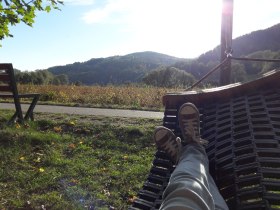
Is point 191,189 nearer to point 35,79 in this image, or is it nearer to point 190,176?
point 190,176

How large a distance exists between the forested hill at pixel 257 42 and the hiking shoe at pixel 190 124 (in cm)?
7888

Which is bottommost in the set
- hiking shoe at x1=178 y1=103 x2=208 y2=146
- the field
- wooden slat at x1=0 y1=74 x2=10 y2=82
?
the field

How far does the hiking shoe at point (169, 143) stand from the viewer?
2.78 meters

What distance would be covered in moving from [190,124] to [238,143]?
0.37m

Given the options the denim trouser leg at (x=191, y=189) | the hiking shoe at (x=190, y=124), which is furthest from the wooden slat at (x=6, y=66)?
the denim trouser leg at (x=191, y=189)

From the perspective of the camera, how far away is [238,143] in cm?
269

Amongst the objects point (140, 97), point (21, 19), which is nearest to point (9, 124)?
point (21, 19)

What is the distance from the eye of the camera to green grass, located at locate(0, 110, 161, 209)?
4375 mm

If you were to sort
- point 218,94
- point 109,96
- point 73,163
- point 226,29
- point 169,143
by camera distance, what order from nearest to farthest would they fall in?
point 169,143 < point 218,94 < point 73,163 < point 226,29 < point 109,96

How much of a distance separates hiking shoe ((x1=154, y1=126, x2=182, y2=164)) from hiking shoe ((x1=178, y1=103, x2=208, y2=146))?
77 millimetres

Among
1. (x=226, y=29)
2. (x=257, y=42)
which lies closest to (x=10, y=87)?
(x=226, y=29)

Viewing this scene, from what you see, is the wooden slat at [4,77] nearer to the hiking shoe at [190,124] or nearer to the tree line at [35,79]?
the hiking shoe at [190,124]

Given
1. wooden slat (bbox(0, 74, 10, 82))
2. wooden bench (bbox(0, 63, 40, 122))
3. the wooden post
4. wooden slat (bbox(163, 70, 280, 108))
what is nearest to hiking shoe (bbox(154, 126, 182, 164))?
wooden slat (bbox(163, 70, 280, 108))

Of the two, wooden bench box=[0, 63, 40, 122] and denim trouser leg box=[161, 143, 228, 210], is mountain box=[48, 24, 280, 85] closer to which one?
wooden bench box=[0, 63, 40, 122]
